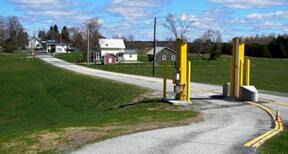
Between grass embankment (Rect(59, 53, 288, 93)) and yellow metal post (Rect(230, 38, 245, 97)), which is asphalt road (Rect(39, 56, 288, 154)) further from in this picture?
grass embankment (Rect(59, 53, 288, 93))

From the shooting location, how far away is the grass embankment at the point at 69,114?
10953 millimetres

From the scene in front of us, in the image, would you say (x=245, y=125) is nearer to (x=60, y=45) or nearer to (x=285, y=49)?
(x=285, y=49)

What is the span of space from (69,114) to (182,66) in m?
5.81

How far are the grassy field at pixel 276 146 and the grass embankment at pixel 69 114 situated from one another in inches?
127

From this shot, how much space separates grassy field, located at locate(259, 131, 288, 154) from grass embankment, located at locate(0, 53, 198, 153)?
3.23m

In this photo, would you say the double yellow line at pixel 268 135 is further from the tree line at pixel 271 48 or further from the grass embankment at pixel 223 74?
the tree line at pixel 271 48

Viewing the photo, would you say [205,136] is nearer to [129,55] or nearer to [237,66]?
[237,66]

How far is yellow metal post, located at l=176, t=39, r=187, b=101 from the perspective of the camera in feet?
65.9

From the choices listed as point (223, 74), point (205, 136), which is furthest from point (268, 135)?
point (223, 74)

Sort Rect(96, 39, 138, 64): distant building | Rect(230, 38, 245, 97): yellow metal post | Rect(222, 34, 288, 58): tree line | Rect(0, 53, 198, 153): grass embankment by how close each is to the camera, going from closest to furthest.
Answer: Rect(0, 53, 198, 153): grass embankment
Rect(230, 38, 245, 97): yellow metal post
Rect(96, 39, 138, 64): distant building
Rect(222, 34, 288, 58): tree line

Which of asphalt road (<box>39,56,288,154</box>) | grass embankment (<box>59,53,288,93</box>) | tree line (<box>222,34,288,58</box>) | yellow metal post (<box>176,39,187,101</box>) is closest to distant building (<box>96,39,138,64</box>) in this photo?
grass embankment (<box>59,53,288,93</box>)

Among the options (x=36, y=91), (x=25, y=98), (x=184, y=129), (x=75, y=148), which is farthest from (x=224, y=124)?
(x=36, y=91)

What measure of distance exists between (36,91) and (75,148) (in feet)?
90.7

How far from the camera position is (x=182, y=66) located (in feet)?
66.2
